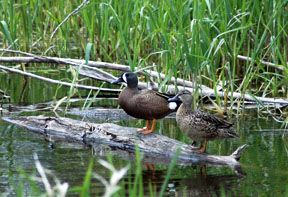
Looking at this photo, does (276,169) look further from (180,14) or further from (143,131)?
(180,14)

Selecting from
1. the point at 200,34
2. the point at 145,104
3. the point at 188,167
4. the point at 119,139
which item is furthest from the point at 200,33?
the point at 188,167

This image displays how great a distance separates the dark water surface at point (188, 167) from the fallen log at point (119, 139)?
0.42 feet

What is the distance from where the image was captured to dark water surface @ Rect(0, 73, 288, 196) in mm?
4250

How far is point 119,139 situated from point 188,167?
0.95m

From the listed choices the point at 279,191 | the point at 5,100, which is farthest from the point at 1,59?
the point at 279,191

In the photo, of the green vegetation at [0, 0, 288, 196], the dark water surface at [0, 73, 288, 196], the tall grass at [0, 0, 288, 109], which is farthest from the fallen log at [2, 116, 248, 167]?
the tall grass at [0, 0, 288, 109]

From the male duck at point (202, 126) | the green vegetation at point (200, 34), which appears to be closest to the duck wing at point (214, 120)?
the male duck at point (202, 126)

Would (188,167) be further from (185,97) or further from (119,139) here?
(119,139)

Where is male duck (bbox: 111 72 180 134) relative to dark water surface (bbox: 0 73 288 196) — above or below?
above

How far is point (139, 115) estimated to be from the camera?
563 centimetres

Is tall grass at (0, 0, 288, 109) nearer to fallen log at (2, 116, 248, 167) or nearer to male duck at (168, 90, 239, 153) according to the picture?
fallen log at (2, 116, 248, 167)

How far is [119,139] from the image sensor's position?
560 cm

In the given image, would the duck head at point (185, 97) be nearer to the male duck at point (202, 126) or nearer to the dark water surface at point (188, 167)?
the male duck at point (202, 126)

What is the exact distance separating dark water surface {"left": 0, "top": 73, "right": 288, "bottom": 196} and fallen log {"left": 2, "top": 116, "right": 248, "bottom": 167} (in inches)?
5.1
